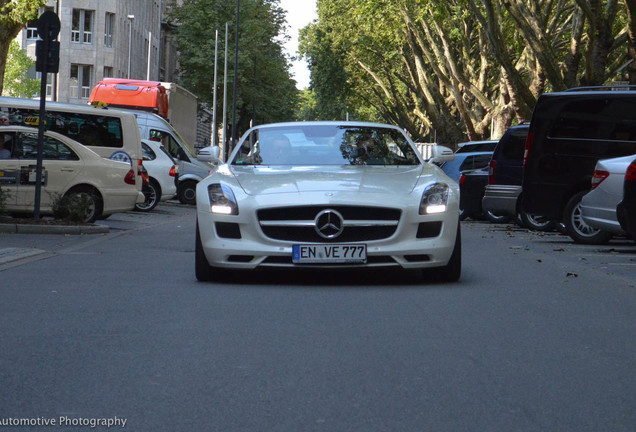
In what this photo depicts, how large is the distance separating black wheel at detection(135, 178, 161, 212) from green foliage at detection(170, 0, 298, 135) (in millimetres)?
46989

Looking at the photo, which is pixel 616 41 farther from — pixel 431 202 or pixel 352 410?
pixel 352 410

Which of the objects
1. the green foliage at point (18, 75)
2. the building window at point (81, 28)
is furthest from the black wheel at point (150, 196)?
the green foliage at point (18, 75)

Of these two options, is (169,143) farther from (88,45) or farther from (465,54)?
(88,45)

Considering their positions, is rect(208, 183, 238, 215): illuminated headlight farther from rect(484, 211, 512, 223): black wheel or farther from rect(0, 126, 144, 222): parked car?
rect(484, 211, 512, 223): black wheel

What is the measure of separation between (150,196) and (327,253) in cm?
1825

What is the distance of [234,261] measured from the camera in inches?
405

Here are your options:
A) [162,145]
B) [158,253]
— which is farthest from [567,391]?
[162,145]

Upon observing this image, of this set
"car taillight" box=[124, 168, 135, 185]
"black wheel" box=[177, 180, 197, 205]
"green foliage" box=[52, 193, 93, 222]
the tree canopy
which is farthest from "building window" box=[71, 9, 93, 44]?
"green foliage" box=[52, 193, 93, 222]

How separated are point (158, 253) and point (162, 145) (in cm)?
1640

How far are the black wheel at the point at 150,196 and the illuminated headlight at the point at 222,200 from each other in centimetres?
1691

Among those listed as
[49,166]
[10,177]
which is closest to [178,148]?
[49,166]

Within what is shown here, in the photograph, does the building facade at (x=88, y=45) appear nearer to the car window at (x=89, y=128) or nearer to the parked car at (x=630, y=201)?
the car window at (x=89, y=128)

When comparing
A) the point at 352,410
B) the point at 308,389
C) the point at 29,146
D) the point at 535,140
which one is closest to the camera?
the point at 352,410

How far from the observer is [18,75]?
3103 inches
